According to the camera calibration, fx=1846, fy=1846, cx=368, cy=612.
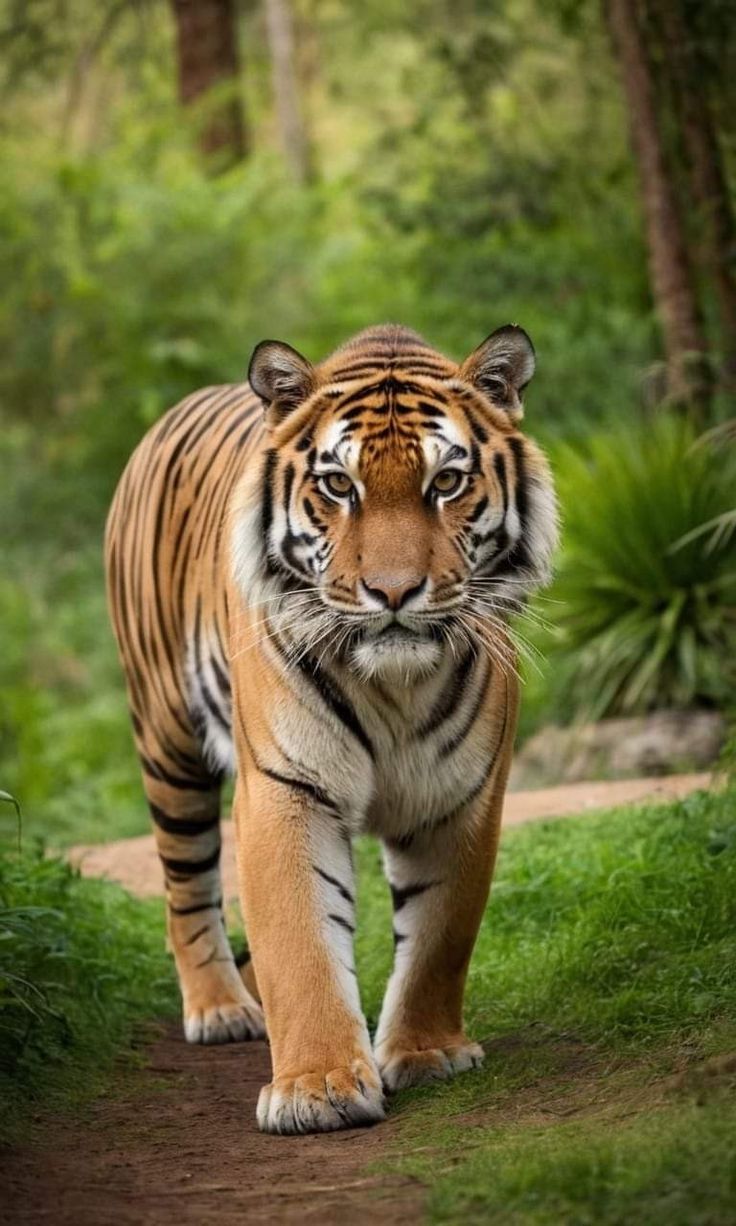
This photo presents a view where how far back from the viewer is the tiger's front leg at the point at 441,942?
4188mm

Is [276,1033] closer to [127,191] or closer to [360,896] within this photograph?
[360,896]

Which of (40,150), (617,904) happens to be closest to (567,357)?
(40,150)

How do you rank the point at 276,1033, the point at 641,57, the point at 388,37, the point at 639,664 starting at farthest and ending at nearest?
the point at 388,37, the point at 641,57, the point at 639,664, the point at 276,1033

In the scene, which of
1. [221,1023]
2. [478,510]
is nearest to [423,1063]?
[221,1023]

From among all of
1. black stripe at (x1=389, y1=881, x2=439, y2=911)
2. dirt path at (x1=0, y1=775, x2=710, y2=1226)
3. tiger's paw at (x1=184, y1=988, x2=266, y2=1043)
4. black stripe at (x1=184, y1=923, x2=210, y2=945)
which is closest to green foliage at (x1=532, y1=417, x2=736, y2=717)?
black stripe at (x1=184, y1=923, x2=210, y2=945)

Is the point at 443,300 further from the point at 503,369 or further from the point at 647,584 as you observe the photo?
the point at 503,369

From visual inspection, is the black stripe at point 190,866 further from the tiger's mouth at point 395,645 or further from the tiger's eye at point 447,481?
the tiger's eye at point 447,481

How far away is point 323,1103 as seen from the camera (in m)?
3.77

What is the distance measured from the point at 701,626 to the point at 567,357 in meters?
4.58

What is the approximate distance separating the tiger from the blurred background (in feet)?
14.0

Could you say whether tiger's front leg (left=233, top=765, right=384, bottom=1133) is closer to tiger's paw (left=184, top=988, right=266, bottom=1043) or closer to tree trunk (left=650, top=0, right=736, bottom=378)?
tiger's paw (left=184, top=988, right=266, bottom=1043)

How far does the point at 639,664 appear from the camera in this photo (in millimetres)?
8852

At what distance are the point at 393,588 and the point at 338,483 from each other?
0.36 m

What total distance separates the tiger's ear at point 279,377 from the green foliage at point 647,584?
451 cm
